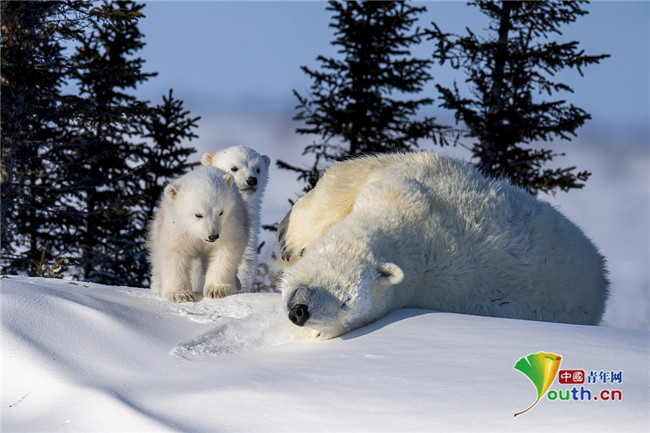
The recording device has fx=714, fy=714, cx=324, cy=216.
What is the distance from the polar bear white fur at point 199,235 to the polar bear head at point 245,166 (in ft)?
6.14

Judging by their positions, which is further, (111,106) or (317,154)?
(317,154)

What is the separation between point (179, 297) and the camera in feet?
14.8

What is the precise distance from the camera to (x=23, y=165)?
15.3m

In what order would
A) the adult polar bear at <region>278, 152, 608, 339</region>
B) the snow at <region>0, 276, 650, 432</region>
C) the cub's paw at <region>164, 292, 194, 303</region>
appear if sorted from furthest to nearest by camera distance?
the cub's paw at <region>164, 292, 194, 303</region>, the adult polar bear at <region>278, 152, 608, 339</region>, the snow at <region>0, 276, 650, 432</region>

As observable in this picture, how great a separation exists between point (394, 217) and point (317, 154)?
12246 mm

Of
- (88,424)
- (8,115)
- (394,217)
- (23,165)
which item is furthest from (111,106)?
(88,424)

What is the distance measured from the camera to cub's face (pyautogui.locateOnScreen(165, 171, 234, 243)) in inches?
182

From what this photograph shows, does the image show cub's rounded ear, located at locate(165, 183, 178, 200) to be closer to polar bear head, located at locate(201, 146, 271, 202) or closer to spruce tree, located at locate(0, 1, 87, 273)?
polar bear head, located at locate(201, 146, 271, 202)

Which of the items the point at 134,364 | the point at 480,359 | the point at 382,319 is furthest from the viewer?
the point at 382,319

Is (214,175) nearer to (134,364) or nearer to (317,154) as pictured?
(134,364)

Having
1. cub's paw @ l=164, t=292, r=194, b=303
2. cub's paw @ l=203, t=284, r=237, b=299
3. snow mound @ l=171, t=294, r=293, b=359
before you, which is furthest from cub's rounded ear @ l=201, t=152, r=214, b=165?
snow mound @ l=171, t=294, r=293, b=359

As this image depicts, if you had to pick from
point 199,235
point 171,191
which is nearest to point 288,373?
point 199,235

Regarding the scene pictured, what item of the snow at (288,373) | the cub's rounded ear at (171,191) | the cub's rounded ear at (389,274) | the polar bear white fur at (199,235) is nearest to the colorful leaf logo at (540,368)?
the snow at (288,373)

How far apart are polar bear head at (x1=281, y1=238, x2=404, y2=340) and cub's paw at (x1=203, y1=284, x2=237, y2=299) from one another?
1386mm
